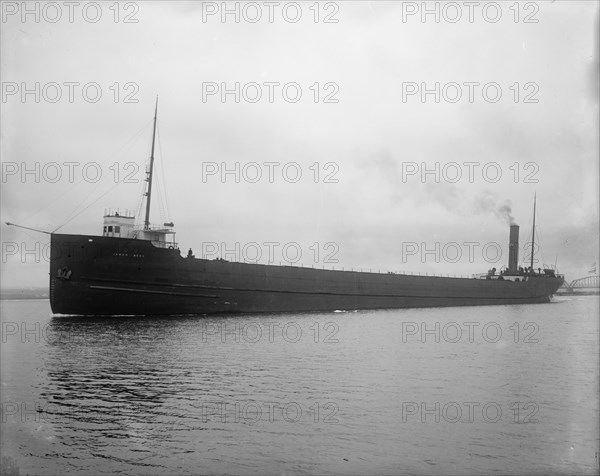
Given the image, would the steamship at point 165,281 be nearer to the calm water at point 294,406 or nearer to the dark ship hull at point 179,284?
the dark ship hull at point 179,284

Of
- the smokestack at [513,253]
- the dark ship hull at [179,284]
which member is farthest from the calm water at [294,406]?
the smokestack at [513,253]

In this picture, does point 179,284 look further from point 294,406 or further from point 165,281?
point 294,406

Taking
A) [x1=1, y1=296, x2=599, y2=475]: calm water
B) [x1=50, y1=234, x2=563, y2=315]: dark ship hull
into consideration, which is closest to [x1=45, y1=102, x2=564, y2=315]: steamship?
[x1=50, y1=234, x2=563, y2=315]: dark ship hull

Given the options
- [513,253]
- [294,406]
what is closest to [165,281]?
[294,406]

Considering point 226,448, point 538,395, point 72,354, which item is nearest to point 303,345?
point 72,354

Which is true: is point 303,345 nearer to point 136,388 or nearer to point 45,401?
point 136,388

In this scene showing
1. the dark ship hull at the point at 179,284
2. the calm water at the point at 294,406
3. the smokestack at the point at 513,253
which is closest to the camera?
the calm water at the point at 294,406
